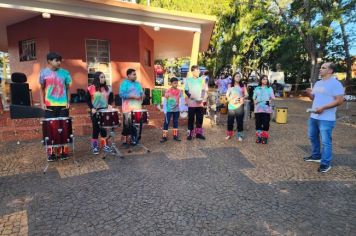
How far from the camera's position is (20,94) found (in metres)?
8.63

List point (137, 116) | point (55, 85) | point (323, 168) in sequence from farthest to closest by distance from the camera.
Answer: point (137, 116), point (55, 85), point (323, 168)

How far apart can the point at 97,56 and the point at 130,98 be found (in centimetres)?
516

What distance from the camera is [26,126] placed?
754 cm

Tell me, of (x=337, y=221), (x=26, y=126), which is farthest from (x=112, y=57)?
(x=337, y=221)

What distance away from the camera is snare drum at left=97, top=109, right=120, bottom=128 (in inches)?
217

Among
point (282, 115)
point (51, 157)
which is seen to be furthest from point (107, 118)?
point (282, 115)

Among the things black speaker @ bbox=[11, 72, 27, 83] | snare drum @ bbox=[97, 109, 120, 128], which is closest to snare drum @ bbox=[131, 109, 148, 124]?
snare drum @ bbox=[97, 109, 120, 128]

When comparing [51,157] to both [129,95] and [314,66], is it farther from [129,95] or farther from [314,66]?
[314,66]

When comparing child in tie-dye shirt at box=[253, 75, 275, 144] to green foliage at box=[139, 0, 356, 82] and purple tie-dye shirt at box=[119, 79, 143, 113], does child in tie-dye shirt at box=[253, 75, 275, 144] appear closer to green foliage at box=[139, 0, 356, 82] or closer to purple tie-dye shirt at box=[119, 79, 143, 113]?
purple tie-dye shirt at box=[119, 79, 143, 113]

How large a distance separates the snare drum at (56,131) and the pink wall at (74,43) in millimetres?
5627

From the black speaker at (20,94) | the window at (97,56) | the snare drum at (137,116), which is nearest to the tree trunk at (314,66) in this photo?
the window at (97,56)

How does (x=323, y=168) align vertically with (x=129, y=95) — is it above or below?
below

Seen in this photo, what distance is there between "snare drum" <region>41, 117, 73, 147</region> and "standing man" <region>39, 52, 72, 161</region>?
63 cm

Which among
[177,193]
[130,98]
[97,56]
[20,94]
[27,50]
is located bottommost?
[177,193]
